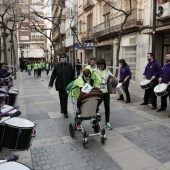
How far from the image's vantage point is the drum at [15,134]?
353 cm

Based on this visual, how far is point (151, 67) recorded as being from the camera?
7426 mm

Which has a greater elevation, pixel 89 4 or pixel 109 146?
pixel 89 4

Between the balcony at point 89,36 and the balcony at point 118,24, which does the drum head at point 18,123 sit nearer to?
the balcony at point 118,24

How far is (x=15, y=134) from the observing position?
3.53 m

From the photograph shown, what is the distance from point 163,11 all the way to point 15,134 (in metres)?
11.4

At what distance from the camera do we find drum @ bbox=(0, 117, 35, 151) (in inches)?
139

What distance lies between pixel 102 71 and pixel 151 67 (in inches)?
113

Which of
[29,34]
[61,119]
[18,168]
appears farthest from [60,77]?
[29,34]

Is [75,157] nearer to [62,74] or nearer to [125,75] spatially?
[62,74]

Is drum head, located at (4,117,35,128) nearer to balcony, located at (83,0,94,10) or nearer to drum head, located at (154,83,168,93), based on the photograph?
drum head, located at (154,83,168,93)

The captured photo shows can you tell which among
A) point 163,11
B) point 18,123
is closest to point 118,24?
point 163,11

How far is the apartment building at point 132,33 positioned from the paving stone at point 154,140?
810 centimetres

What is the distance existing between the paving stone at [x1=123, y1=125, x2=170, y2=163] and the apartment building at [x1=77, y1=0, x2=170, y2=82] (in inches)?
319

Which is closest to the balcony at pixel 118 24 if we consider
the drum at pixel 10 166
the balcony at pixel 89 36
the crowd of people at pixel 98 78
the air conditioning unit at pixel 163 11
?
the balcony at pixel 89 36
